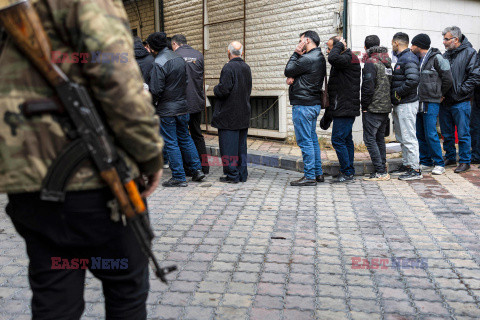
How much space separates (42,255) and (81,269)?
16 cm

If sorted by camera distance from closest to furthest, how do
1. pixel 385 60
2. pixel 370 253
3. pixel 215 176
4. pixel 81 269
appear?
pixel 81 269 < pixel 370 253 < pixel 385 60 < pixel 215 176

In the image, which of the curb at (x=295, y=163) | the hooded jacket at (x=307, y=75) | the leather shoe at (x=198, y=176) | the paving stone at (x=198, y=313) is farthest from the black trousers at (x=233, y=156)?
the paving stone at (x=198, y=313)

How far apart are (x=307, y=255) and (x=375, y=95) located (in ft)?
12.4

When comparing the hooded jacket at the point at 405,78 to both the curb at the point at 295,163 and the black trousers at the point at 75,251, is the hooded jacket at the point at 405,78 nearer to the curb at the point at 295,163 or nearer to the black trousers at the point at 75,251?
the curb at the point at 295,163

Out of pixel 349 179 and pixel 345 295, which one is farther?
pixel 349 179

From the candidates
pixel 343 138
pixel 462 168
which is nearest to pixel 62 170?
pixel 343 138

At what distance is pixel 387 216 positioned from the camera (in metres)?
5.43

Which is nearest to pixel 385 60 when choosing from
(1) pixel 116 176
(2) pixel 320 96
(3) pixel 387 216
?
(2) pixel 320 96

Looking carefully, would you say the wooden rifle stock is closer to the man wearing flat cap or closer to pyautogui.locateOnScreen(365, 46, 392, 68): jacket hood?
pyautogui.locateOnScreen(365, 46, 392, 68): jacket hood

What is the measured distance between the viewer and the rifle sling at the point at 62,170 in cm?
163

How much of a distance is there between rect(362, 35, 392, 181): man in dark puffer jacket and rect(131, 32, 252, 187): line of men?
1.74 metres

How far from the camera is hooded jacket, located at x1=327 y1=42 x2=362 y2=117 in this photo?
22.7 feet

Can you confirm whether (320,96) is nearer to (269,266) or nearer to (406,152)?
(406,152)

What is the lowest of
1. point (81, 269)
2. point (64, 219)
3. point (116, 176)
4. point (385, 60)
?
point (81, 269)
